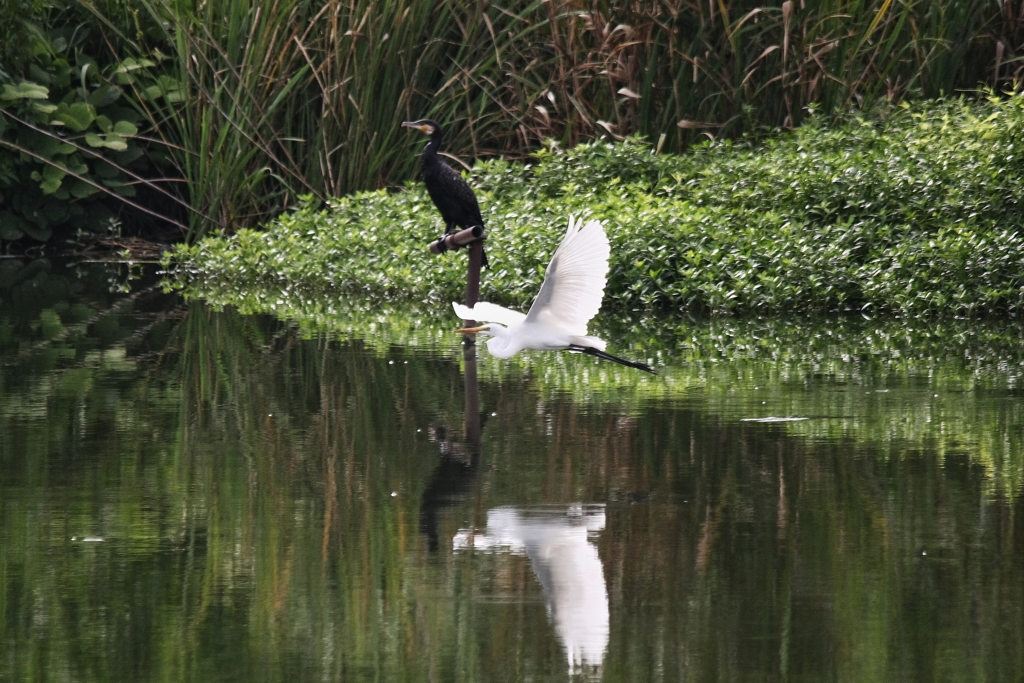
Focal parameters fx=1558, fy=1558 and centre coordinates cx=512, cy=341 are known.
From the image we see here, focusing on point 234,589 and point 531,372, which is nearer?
point 234,589

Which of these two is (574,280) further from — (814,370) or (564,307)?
(814,370)

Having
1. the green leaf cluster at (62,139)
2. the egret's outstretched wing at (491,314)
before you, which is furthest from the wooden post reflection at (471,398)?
the green leaf cluster at (62,139)

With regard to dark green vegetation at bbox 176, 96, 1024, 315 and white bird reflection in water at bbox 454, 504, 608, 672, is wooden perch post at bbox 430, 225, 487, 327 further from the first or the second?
white bird reflection in water at bbox 454, 504, 608, 672

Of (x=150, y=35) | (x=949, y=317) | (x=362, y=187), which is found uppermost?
(x=150, y=35)

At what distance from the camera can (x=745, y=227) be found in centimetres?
1089

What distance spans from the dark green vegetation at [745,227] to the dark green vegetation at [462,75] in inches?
26.9

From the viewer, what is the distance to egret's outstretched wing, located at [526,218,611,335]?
584 centimetres

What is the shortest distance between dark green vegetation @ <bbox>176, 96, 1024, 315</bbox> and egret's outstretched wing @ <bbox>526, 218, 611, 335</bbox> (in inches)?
162

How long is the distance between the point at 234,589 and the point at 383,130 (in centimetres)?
1001

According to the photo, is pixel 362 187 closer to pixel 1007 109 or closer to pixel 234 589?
pixel 1007 109

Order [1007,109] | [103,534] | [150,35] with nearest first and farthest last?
[103,534] → [1007,109] → [150,35]

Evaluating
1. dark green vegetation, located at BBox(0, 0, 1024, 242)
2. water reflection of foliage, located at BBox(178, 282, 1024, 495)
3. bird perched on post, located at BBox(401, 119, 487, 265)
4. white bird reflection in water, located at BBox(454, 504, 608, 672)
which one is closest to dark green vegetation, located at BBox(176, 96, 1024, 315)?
water reflection of foliage, located at BBox(178, 282, 1024, 495)

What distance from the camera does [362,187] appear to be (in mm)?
14031

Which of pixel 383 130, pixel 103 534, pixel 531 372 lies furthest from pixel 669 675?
pixel 383 130
